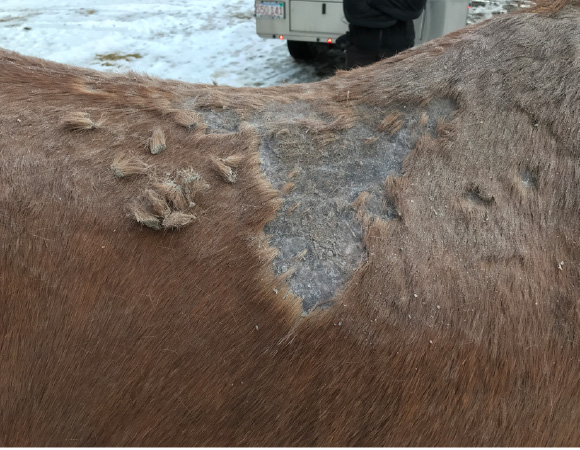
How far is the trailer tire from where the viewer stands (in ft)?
18.7

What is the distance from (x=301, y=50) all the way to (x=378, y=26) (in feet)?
7.48

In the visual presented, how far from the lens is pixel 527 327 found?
1282 mm

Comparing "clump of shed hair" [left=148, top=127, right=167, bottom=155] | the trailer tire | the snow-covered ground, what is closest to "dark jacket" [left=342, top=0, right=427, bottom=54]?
the snow-covered ground

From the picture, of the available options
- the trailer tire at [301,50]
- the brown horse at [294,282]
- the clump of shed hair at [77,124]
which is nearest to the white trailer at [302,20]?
the trailer tire at [301,50]

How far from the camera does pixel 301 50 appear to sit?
579cm

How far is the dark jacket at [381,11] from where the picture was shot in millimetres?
3539

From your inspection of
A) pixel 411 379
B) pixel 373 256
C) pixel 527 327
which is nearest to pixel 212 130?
pixel 373 256

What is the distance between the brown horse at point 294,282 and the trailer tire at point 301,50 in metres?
4.57

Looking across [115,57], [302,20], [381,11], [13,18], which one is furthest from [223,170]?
[13,18]

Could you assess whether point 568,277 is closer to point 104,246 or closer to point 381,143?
point 381,143

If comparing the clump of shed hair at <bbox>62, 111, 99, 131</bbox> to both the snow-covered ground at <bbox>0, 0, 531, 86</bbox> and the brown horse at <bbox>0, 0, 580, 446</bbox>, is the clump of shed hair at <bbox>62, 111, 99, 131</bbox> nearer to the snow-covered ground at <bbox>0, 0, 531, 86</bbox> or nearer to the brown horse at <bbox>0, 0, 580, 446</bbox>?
the brown horse at <bbox>0, 0, 580, 446</bbox>

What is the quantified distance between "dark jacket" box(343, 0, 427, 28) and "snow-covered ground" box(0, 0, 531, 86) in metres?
1.67

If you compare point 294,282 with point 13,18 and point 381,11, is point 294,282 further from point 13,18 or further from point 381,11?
point 13,18

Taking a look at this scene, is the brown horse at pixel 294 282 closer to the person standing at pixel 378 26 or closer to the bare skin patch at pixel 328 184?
the bare skin patch at pixel 328 184
